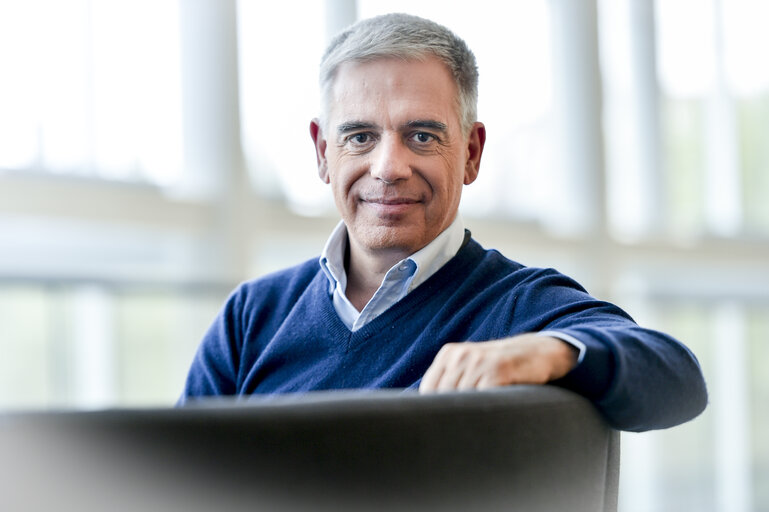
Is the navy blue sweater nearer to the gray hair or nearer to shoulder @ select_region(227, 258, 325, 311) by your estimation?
shoulder @ select_region(227, 258, 325, 311)

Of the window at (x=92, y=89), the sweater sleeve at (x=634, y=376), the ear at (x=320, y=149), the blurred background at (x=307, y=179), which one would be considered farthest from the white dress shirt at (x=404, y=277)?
the window at (x=92, y=89)

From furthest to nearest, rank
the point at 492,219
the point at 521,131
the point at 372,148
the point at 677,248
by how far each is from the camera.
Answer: the point at 677,248 → the point at 521,131 → the point at 492,219 → the point at 372,148

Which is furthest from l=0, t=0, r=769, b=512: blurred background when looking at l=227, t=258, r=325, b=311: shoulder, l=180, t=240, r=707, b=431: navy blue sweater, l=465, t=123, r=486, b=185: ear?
l=465, t=123, r=486, b=185: ear

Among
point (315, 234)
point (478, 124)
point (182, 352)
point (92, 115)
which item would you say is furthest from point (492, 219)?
point (478, 124)

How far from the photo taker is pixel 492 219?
4098 millimetres

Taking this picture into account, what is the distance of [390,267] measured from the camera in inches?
70.4

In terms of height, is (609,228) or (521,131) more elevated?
(521,131)

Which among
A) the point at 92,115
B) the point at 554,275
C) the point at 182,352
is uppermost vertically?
the point at 92,115

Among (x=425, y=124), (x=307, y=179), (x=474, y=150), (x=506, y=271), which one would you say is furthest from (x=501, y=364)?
(x=307, y=179)

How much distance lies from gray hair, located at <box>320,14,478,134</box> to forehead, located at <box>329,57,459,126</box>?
14 mm

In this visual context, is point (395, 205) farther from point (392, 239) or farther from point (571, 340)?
point (571, 340)

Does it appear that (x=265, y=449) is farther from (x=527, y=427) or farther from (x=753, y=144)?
(x=753, y=144)

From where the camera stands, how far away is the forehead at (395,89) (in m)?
1.68

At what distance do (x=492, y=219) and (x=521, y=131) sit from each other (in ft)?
1.80
